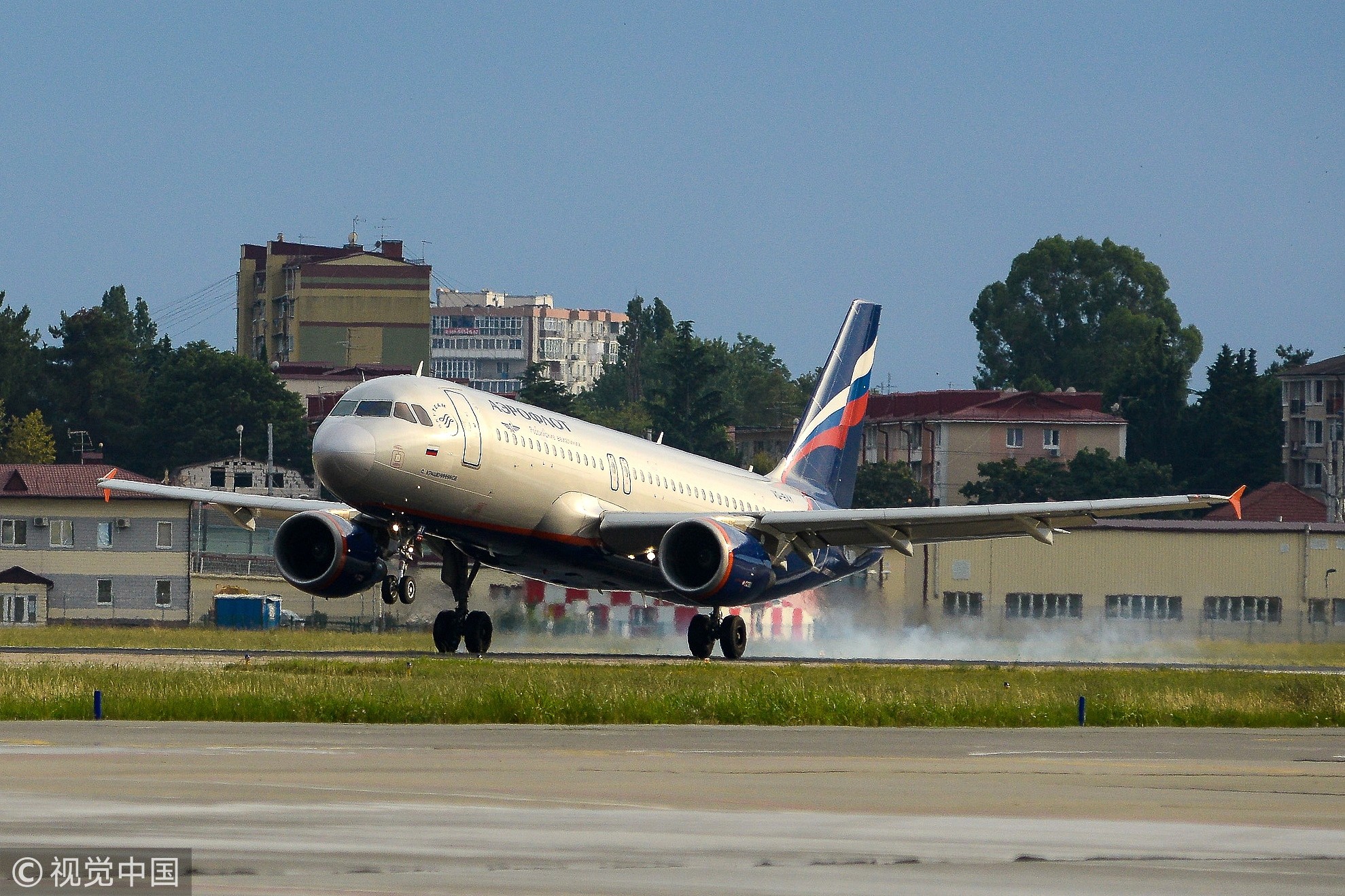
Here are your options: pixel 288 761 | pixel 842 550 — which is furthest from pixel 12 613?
pixel 288 761

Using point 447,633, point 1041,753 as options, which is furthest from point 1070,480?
point 1041,753

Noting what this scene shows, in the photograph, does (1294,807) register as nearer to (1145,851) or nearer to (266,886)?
(1145,851)

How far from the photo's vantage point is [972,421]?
467ft

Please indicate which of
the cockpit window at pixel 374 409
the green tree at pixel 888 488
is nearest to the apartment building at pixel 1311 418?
the green tree at pixel 888 488

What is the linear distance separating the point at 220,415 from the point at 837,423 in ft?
337

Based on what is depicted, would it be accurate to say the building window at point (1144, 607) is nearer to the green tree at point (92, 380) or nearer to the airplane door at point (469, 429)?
the airplane door at point (469, 429)

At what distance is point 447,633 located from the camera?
129 feet

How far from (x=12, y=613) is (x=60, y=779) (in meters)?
71.2

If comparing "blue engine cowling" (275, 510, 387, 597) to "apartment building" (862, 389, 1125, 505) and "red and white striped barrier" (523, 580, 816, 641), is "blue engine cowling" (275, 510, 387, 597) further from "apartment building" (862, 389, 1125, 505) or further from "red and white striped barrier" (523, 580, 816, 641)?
"apartment building" (862, 389, 1125, 505)

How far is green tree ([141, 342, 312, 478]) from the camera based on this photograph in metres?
147

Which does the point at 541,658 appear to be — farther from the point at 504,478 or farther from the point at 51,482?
the point at 51,482

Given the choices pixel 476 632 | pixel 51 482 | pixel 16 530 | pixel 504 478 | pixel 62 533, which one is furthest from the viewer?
pixel 51 482

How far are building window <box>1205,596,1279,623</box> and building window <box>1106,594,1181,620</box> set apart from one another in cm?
113

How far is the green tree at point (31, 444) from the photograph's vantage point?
139250 millimetres
